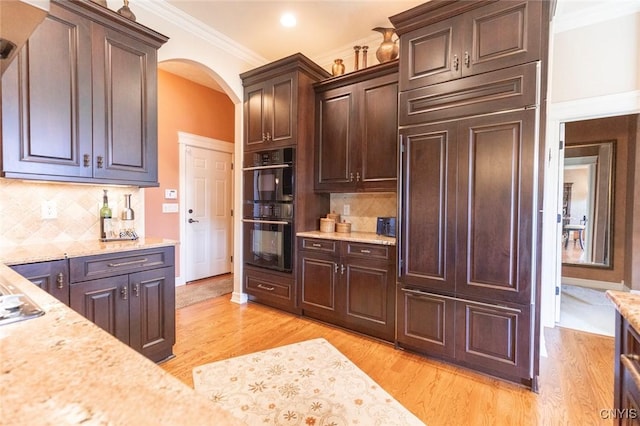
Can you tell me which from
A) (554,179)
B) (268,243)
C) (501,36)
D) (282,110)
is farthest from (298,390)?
(554,179)

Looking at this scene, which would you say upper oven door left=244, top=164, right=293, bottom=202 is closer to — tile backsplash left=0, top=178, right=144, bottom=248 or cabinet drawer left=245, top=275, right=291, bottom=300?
cabinet drawer left=245, top=275, right=291, bottom=300

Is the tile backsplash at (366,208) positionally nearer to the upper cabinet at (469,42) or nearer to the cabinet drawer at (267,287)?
the cabinet drawer at (267,287)

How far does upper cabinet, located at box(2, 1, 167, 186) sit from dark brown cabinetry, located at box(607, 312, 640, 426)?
2865 millimetres

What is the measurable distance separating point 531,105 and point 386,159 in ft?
3.82

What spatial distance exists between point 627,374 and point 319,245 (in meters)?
2.24

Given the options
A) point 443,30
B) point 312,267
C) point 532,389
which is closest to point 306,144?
point 312,267

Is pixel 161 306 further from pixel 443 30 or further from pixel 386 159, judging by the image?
pixel 443 30

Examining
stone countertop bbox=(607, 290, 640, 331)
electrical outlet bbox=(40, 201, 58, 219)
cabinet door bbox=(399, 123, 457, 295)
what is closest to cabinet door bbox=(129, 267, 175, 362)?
electrical outlet bbox=(40, 201, 58, 219)

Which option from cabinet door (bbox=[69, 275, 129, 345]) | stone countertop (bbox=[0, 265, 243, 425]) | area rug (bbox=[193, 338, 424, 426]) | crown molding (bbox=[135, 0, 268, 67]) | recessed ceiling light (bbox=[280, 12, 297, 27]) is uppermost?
recessed ceiling light (bbox=[280, 12, 297, 27])

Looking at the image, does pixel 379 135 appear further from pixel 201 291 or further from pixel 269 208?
pixel 201 291

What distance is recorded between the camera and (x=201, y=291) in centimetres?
398

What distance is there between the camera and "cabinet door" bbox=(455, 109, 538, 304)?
1918 millimetres

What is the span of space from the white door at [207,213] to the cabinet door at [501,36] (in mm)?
3765

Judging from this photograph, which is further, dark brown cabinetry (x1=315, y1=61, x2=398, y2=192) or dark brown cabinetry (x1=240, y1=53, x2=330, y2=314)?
dark brown cabinetry (x1=240, y1=53, x2=330, y2=314)
